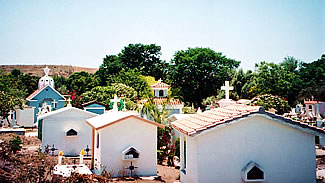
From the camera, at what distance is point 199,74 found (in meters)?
52.7

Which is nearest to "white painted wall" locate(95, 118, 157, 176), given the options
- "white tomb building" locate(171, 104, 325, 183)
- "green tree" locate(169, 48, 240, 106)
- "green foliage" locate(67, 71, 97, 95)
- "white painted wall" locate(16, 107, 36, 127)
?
"white tomb building" locate(171, 104, 325, 183)

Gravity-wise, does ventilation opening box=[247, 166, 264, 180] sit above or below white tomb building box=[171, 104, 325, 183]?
below

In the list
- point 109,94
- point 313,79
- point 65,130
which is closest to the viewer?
point 65,130

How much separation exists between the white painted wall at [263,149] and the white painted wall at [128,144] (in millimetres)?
5226

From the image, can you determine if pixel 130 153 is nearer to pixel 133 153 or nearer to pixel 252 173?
pixel 133 153

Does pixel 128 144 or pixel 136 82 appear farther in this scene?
pixel 136 82

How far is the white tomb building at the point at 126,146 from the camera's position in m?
13.6

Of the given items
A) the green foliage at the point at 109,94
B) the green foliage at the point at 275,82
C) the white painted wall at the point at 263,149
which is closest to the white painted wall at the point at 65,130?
the white painted wall at the point at 263,149

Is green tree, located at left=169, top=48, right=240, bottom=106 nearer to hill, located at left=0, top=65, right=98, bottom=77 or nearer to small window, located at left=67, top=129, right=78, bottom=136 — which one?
small window, located at left=67, top=129, right=78, bottom=136

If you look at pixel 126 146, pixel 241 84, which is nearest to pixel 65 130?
pixel 126 146

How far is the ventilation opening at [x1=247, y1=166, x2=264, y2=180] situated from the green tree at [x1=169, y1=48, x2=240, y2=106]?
43497 millimetres

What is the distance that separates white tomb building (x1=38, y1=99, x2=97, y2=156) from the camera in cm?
1945

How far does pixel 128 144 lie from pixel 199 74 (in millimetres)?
39918

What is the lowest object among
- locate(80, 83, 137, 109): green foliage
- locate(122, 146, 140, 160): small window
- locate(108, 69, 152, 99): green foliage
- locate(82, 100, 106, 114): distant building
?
locate(122, 146, 140, 160): small window
